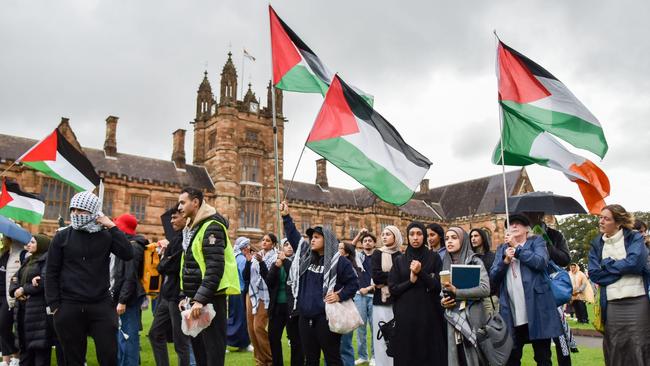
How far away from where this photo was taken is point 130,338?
680 centimetres

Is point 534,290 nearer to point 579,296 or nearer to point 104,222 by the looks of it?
point 104,222

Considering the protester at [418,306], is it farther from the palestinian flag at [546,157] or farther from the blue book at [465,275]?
the palestinian flag at [546,157]

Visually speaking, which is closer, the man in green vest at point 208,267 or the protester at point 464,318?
the man in green vest at point 208,267

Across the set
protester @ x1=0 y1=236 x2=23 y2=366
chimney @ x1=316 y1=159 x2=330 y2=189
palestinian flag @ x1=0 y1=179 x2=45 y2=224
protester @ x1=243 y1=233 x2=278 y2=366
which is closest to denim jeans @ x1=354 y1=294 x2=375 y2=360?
protester @ x1=243 y1=233 x2=278 y2=366

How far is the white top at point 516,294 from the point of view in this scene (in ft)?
17.5

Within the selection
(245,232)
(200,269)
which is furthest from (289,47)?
(245,232)

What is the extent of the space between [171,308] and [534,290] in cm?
413

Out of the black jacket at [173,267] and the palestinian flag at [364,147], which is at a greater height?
the palestinian flag at [364,147]

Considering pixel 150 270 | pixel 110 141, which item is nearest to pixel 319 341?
pixel 150 270

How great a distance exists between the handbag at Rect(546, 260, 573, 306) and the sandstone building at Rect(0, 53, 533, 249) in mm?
30038

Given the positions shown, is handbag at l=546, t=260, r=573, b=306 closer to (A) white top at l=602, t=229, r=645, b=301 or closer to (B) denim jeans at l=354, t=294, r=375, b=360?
(A) white top at l=602, t=229, r=645, b=301

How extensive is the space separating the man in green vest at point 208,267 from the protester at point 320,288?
3.68 ft

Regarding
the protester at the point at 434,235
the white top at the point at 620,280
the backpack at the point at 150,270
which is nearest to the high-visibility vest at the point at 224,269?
the backpack at the point at 150,270

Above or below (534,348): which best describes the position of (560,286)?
above
